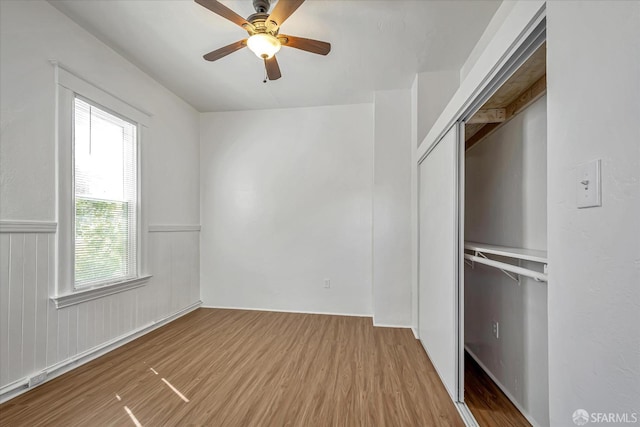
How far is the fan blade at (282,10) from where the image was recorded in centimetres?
170

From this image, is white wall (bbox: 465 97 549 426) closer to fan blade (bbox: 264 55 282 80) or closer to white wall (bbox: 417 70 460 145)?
white wall (bbox: 417 70 460 145)

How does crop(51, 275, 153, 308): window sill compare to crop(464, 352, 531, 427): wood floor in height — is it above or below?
above

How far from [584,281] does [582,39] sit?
1.96 feet

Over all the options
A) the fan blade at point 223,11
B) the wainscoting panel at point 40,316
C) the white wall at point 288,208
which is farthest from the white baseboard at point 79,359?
the fan blade at point 223,11

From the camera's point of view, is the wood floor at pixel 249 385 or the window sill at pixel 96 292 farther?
the window sill at pixel 96 292

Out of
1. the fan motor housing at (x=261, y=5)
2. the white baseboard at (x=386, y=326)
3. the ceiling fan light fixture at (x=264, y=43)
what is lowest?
the white baseboard at (x=386, y=326)

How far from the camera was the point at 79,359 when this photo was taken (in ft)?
7.54

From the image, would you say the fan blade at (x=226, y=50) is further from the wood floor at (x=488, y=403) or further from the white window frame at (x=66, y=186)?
the wood floor at (x=488, y=403)

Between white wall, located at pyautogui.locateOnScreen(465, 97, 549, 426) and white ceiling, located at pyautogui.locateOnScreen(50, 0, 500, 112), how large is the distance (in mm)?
988

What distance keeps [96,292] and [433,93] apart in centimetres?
382

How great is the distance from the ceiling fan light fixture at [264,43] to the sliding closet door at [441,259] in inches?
54.2

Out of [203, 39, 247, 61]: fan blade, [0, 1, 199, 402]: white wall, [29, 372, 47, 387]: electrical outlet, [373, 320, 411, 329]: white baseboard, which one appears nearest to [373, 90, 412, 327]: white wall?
[373, 320, 411, 329]: white baseboard

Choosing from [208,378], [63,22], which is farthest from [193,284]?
[63,22]

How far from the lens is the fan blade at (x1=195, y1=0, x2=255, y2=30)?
170cm
